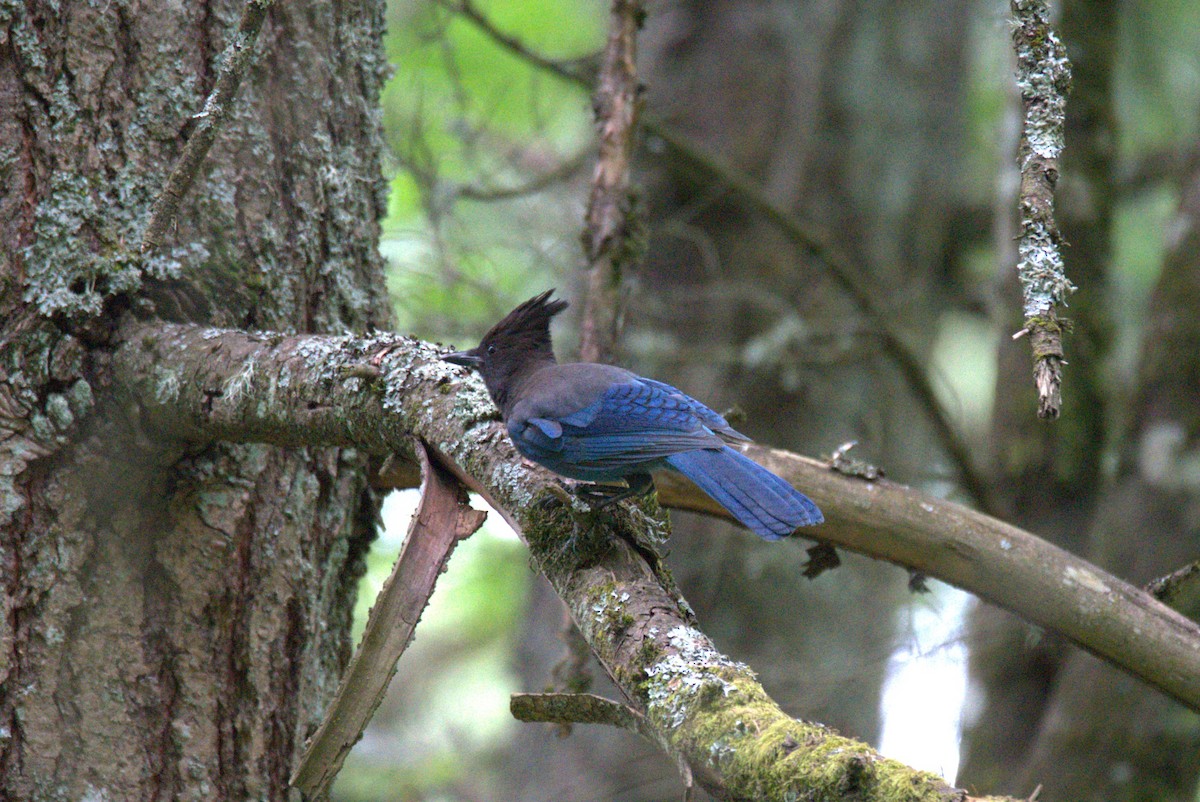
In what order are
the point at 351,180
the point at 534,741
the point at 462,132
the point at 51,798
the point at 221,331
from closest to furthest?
the point at 51,798
the point at 221,331
the point at 351,180
the point at 462,132
the point at 534,741

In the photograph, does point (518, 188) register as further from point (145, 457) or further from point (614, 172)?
point (145, 457)

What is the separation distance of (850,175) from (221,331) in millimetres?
4889

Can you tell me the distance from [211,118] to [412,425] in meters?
0.71

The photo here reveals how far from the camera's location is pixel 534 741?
6.70 m

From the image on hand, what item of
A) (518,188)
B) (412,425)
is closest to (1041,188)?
(412,425)

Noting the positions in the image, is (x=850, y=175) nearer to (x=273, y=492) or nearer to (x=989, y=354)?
(x=989, y=354)

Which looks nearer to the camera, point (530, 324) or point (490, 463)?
point (490, 463)

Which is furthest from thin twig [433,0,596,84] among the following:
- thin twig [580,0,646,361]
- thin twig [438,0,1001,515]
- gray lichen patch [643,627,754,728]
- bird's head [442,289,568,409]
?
gray lichen patch [643,627,754,728]

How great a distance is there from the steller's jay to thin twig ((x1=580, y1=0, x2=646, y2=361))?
192mm

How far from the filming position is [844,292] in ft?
19.5

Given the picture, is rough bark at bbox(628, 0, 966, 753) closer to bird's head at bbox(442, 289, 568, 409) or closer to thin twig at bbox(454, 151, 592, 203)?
thin twig at bbox(454, 151, 592, 203)

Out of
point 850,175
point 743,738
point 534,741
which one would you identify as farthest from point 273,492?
point 850,175

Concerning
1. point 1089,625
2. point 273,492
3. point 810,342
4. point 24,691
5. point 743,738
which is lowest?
point 743,738

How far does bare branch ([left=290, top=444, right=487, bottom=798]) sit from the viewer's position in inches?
85.2
